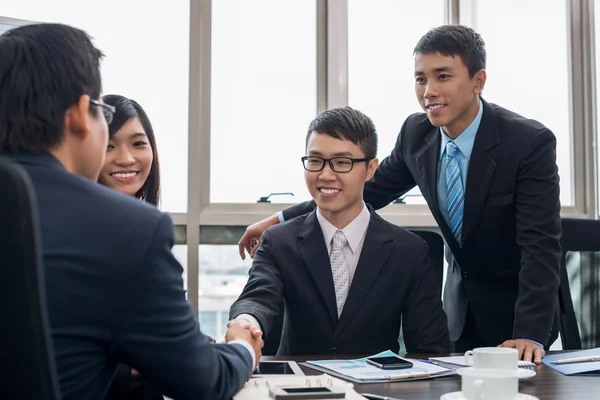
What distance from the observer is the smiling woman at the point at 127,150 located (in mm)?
2121

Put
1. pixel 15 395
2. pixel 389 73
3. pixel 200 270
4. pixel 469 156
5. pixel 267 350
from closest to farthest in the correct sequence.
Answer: pixel 15 395
pixel 267 350
pixel 469 156
pixel 200 270
pixel 389 73

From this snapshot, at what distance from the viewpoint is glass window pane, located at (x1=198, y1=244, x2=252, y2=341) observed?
3.04 m

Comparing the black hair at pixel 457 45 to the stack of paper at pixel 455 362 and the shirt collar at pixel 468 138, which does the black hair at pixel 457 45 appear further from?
the stack of paper at pixel 455 362

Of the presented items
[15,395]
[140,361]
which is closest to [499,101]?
[140,361]

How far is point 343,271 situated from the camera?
201 centimetres

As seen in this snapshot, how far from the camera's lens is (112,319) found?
0.91 m

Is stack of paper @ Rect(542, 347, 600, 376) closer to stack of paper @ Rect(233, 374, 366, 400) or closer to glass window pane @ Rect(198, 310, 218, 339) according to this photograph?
stack of paper @ Rect(233, 374, 366, 400)

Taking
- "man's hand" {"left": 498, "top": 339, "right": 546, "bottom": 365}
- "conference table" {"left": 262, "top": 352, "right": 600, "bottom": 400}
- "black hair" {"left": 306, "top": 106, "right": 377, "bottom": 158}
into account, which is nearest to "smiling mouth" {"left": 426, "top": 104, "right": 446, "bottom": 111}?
"black hair" {"left": 306, "top": 106, "right": 377, "bottom": 158}

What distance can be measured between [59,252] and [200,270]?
2.18 m

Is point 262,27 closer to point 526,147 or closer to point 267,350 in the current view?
point 526,147

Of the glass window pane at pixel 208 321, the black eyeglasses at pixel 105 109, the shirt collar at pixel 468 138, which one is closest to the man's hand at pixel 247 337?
the black eyeglasses at pixel 105 109

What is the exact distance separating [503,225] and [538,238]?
20 centimetres

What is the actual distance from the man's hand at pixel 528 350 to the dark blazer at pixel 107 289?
0.96 metres

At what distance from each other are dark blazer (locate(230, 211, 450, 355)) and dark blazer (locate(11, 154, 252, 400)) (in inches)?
32.4
